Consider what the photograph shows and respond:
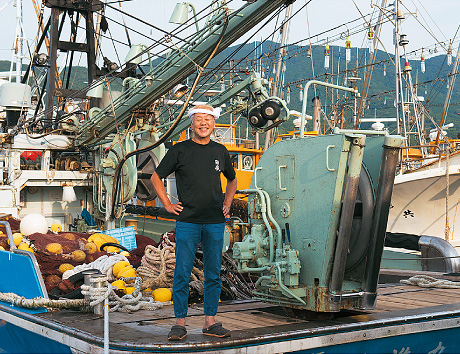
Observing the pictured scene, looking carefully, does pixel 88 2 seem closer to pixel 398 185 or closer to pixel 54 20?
pixel 54 20

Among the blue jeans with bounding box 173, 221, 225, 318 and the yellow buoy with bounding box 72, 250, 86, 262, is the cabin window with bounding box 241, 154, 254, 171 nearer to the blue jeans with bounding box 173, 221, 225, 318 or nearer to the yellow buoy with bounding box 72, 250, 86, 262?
the yellow buoy with bounding box 72, 250, 86, 262

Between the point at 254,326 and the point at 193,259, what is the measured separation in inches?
35.3

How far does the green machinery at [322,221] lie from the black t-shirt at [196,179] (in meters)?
0.84

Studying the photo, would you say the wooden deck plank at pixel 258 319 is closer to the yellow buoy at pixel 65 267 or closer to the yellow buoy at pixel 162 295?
the yellow buoy at pixel 162 295

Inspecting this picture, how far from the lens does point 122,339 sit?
4.85 m

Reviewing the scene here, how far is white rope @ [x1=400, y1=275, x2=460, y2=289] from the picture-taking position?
305 inches

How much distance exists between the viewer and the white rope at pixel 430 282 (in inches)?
305

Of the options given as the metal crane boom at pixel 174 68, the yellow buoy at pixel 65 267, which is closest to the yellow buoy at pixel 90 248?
the yellow buoy at pixel 65 267

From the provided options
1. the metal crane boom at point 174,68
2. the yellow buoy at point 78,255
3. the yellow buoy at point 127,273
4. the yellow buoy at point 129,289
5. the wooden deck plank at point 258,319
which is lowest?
the wooden deck plank at point 258,319

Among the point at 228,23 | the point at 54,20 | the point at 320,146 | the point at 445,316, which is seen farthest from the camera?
the point at 54,20

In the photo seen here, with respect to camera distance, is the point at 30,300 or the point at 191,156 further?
the point at 30,300

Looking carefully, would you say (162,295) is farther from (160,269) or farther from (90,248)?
(90,248)

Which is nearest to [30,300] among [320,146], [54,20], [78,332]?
[78,332]

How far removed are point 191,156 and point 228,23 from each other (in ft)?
24.8
